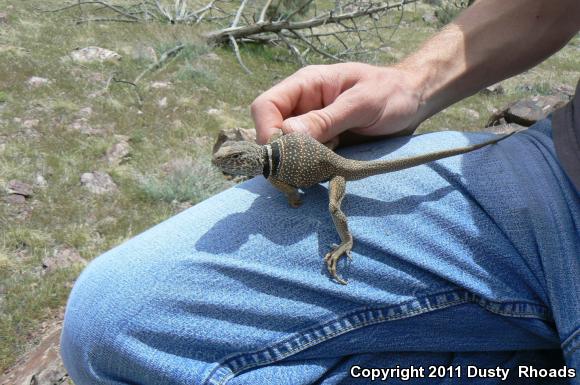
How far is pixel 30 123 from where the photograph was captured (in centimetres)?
711

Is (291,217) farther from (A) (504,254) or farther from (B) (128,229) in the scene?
(B) (128,229)

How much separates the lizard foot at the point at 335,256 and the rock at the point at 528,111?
6370 millimetres

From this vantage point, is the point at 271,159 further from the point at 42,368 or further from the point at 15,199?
the point at 15,199

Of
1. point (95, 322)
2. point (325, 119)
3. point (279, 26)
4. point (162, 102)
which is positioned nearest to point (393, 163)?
point (325, 119)

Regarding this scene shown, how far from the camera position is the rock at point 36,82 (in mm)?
8327

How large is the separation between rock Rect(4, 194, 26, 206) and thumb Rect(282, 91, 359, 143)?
4.15 m

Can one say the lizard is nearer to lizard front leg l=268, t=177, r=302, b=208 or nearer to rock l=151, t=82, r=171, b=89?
lizard front leg l=268, t=177, r=302, b=208

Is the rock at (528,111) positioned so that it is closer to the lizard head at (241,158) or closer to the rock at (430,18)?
the lizard head at (241,158)

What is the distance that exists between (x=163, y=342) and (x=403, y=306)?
1.05 m

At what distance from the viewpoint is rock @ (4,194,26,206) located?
5.39 m

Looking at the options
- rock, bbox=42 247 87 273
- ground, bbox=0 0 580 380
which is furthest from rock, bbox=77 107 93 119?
rock, bbox=42 247 87 273

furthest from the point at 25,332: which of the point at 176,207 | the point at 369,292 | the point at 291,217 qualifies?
the point at 369,292

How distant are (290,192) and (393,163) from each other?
0.56m

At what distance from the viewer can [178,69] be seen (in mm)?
10242
